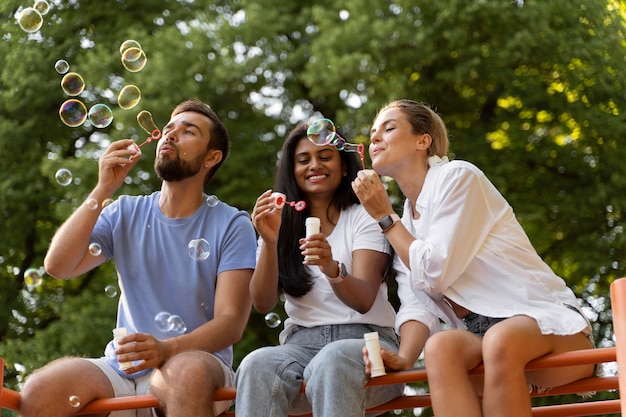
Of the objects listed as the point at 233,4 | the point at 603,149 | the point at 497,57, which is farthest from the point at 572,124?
the point at 233,4

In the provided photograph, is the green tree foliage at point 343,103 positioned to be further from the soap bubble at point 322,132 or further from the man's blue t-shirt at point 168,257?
the soap bubble at point 322,132

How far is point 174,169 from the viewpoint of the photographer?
13.4ft

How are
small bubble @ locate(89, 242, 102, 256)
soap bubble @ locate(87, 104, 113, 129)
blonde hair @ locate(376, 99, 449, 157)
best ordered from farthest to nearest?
soap bubble @ locate(87, 104, 113, 129) < small bubble @ locate(89, 242, 102, 256) < blonde hair @ locate(376, 99, 449, 157)

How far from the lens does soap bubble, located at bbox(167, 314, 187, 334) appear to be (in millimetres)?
3727

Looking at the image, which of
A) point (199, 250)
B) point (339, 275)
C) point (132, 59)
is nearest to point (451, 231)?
point (339, 275)

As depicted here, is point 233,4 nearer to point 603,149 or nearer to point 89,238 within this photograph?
point 603,149

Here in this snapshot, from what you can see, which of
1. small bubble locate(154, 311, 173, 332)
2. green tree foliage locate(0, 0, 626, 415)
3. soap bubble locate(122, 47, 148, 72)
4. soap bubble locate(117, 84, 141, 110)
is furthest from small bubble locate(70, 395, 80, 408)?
green tree foliage locate(0, 0, 626, 415)

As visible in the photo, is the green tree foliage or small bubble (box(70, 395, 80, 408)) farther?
the green tree foliage

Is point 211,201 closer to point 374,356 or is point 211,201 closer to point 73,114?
point 73,114

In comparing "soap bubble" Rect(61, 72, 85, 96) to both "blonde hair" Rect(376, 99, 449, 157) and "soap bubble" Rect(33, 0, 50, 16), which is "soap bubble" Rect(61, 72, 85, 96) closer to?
"soap bubble" Rect(33, 0, 50, 16)

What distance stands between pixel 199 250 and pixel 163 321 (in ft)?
1.06

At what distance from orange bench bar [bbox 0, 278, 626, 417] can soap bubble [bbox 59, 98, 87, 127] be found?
1.47 m

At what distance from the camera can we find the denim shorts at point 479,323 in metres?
3.27

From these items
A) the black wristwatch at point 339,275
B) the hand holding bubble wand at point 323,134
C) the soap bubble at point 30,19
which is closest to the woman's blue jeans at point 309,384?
the black wristwatch at point 339,275
